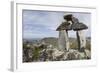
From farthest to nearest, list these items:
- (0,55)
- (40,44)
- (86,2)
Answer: (86,2), (40,44), (0,55)

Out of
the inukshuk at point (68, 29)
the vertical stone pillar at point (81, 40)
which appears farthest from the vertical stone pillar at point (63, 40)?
the vertical stone pillar at point (81, 40)

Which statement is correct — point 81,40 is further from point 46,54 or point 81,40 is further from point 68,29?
point 46,54

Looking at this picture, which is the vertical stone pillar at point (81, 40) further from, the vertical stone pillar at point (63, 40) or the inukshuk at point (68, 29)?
the vertical stone pillar at point (63, 40)

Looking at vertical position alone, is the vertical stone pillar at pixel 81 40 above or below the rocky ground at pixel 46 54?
above

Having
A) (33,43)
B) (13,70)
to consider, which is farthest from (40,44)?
(13,70)

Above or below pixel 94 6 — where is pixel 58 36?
below

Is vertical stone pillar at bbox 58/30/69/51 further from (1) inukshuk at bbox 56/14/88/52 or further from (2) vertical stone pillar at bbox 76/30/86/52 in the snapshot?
(2) vertical stone pillar at bbox 76/30/86/52

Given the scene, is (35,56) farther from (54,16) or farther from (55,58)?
(54,16)

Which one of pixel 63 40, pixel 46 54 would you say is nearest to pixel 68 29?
pixel 63 40
